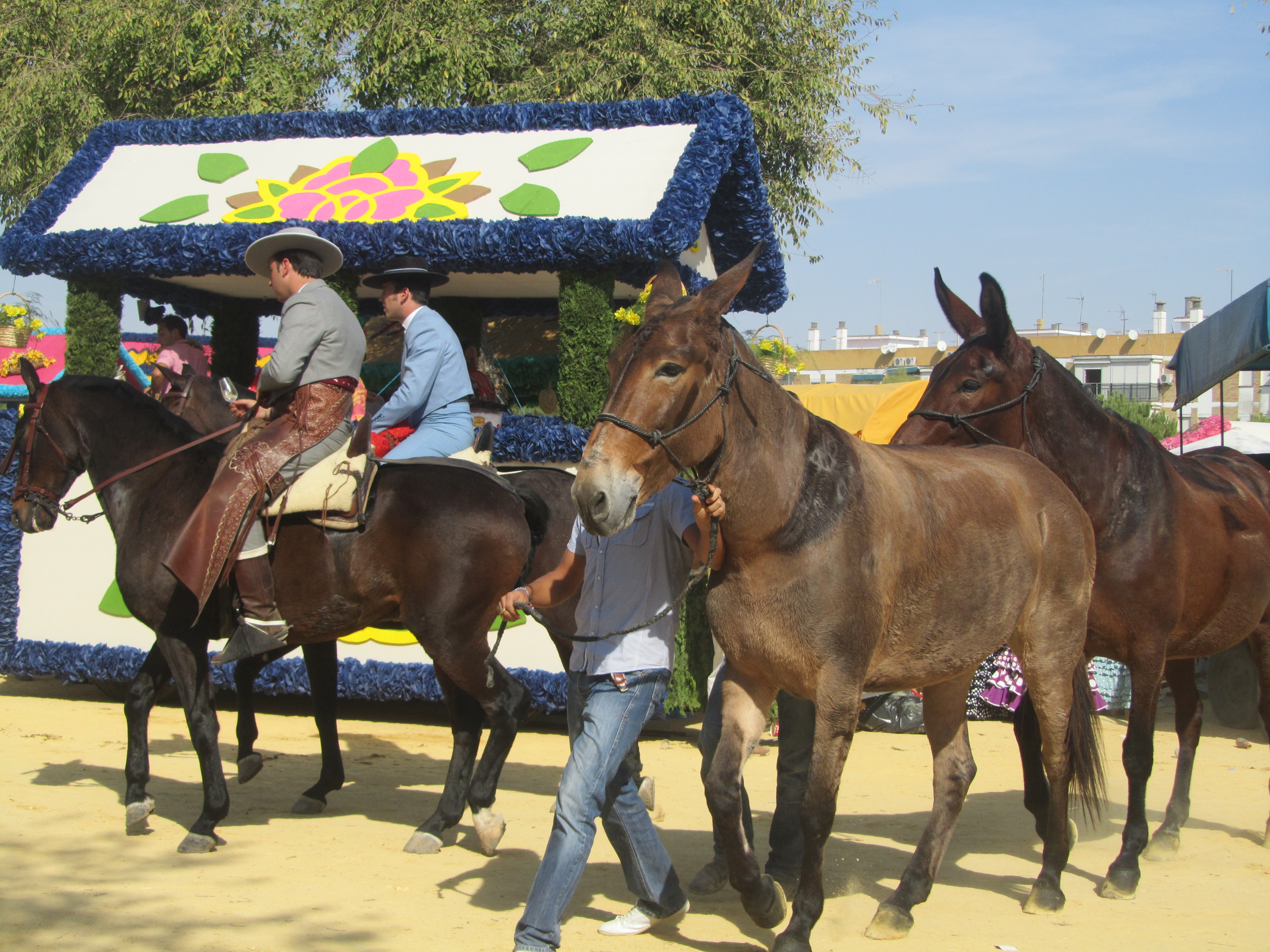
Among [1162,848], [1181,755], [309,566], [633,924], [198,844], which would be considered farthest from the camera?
[1181,755]

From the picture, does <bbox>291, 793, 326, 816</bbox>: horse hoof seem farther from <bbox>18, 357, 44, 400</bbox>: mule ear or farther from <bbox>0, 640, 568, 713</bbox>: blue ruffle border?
<bbox>18, 357, 44, 400</bbox>: mule ear

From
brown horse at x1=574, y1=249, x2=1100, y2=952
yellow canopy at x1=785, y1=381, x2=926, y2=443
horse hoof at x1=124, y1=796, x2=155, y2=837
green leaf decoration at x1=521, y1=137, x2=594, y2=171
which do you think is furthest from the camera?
yellow canopy at x1=785, y1=381, x2=926, y2=443

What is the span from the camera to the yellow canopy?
1068 centimetres

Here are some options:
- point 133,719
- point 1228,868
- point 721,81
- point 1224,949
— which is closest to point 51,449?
point 133,719

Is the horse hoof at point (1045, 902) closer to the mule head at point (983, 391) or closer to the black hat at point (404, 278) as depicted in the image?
the mule head at point (983, 391)

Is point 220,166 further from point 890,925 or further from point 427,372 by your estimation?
point 890,925

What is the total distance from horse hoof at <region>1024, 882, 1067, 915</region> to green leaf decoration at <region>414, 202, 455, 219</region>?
6123 mm

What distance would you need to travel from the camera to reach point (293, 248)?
5621mm

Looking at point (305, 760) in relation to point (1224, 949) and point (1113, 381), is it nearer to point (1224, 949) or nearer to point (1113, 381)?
point (1224, 949)

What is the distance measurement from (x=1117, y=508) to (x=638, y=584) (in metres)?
2.66

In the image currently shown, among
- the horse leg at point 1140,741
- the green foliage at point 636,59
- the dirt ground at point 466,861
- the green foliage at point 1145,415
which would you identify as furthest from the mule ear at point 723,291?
the green foliage at point 1145,415

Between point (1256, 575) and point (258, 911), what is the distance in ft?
16.6

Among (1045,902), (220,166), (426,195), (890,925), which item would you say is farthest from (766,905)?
(220,166)

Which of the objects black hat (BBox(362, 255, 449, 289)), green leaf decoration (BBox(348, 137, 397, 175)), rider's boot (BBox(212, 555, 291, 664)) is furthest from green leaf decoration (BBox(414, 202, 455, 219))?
rider's boot (BBox(212, 555, 291, 664))
